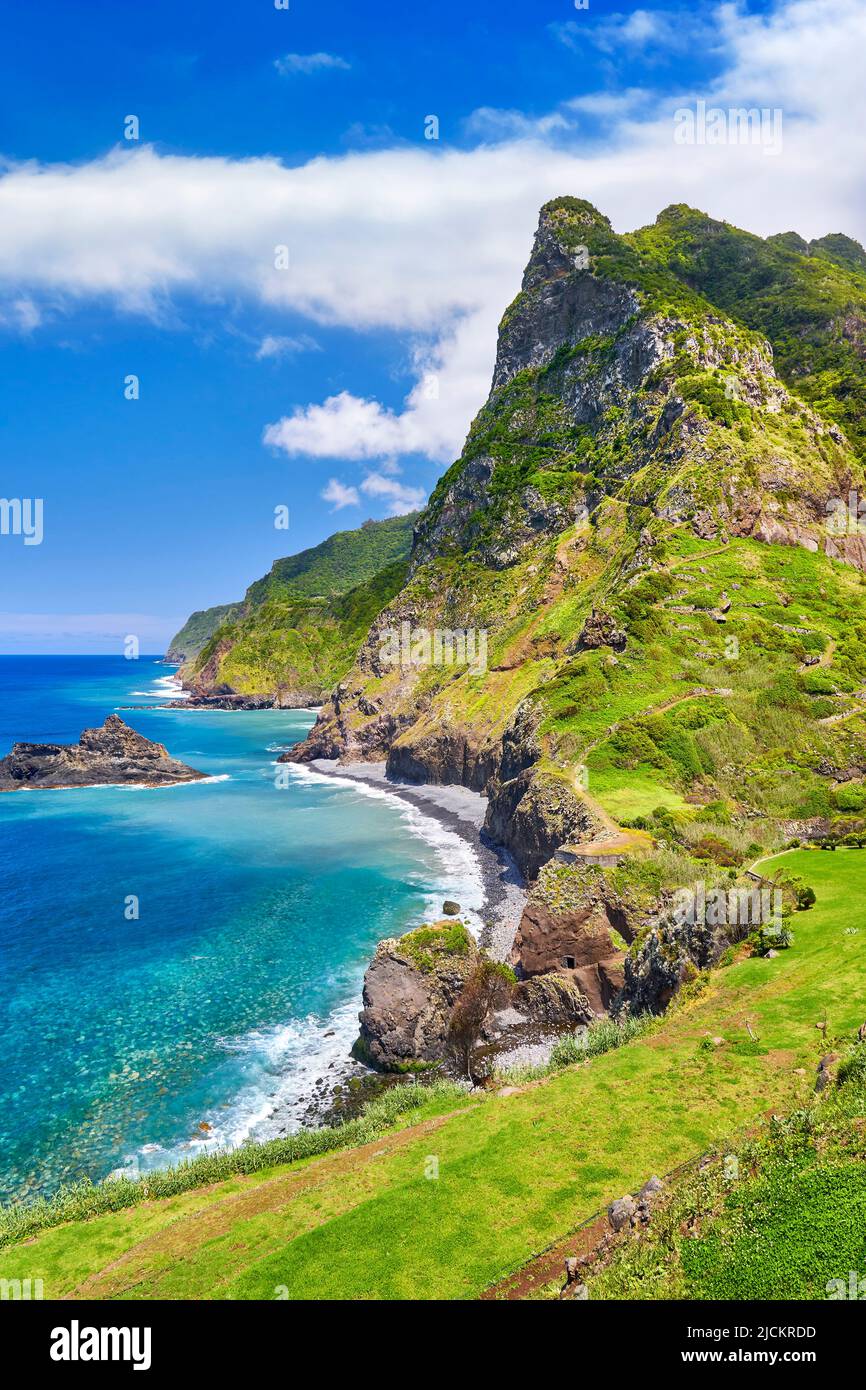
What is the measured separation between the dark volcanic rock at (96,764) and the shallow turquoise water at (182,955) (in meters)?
13.5

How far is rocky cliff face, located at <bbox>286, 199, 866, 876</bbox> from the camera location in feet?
185

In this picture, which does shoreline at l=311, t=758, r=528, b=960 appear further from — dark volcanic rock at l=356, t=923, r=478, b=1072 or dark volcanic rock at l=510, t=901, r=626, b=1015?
dark volcanic rock at l=356, t=923, r=478, b=1072

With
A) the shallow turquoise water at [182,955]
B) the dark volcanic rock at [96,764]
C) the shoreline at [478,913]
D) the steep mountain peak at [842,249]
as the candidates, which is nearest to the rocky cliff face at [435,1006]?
the shoreline at [478,913]

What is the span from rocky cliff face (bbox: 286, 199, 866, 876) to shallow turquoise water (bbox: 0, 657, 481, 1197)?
12934 mm

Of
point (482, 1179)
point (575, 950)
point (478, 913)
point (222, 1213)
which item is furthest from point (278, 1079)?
point (478, 913)

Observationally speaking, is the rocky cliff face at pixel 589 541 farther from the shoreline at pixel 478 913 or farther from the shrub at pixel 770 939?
the shrub at pixel 770 939

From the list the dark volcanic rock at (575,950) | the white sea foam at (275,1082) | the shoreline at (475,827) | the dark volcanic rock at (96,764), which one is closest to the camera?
the white sea foam at (275,1082)

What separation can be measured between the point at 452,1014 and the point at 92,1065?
673 inches

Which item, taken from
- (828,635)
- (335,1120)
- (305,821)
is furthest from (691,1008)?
(305,821)

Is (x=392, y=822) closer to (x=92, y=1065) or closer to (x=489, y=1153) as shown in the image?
(x=92, y=1065)

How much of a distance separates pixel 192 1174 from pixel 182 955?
21.9 metres

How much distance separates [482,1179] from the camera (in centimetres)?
1653

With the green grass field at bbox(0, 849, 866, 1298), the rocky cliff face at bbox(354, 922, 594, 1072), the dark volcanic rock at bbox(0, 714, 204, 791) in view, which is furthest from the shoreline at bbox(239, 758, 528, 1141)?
the dark volcanic rock at bbox(0, 714, 204, 791)

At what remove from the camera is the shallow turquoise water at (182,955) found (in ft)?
90.8
